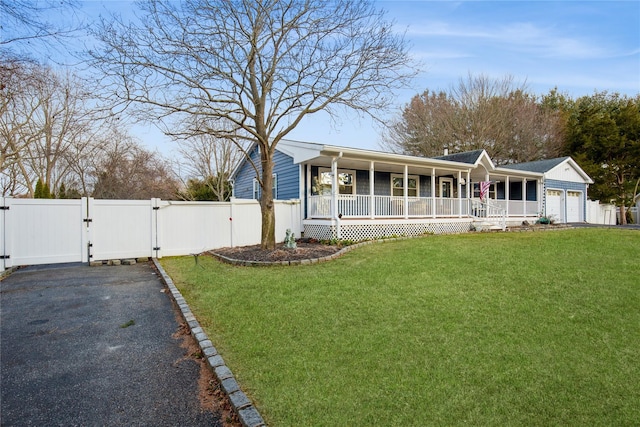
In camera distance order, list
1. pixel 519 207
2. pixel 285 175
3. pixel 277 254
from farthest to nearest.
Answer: pixel 519 207 < pixel 285 175 < pixel 277 254

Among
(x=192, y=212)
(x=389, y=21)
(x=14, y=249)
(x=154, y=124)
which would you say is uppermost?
(x=389, y=21)

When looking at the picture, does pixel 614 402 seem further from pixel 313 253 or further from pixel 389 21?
pixel 389 21

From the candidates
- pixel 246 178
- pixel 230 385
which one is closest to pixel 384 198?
pixel 246 178

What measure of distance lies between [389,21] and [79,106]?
65.2 ft

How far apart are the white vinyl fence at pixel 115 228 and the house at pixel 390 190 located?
8.68ft

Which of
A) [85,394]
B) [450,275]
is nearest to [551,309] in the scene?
[450,275]

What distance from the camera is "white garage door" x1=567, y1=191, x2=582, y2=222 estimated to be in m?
21.1

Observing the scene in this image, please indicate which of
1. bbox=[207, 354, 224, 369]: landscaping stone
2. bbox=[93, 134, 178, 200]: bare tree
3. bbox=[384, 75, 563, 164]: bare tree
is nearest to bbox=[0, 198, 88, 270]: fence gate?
bbox=[207, 354, 224, 369]: landscaping stone

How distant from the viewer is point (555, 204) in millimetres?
20453

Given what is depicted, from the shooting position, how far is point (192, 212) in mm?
10492

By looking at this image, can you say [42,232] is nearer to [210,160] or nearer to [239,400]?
[239,400]

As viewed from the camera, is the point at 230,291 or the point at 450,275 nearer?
the point at 230,291

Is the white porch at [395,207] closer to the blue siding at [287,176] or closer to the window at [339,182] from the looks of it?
the window at [339,182]

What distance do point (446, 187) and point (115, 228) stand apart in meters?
15.1
